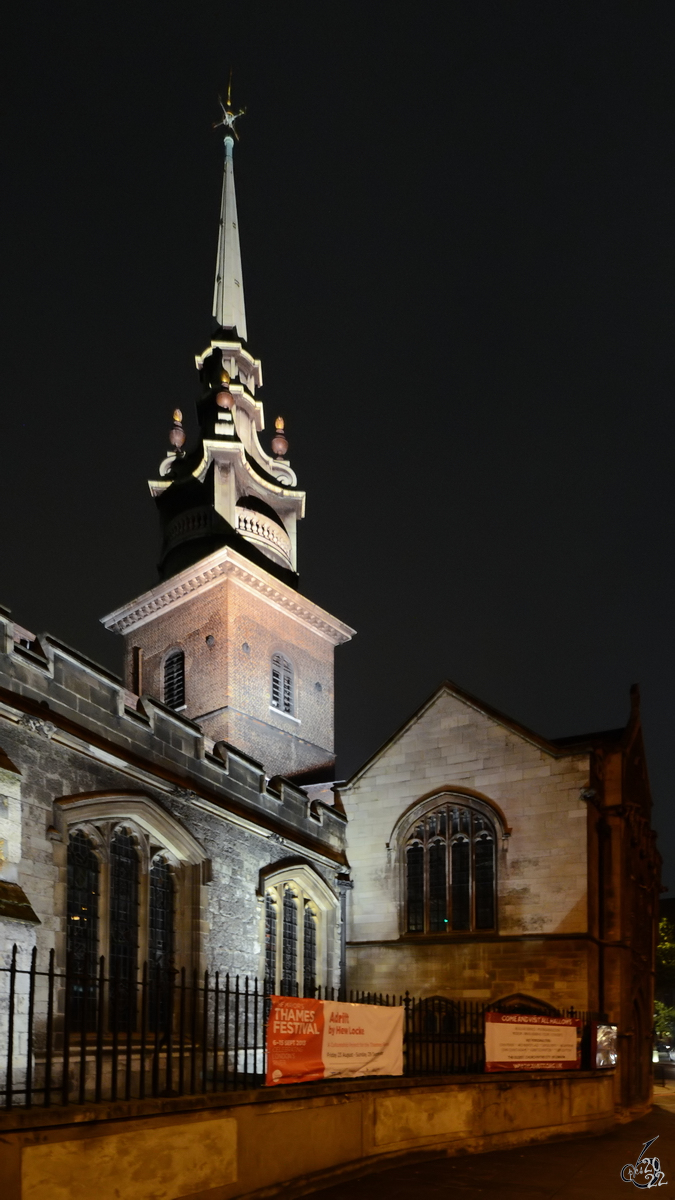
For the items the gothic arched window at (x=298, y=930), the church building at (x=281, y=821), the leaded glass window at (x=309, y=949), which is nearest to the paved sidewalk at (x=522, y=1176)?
the church building at (x=281, y=821)

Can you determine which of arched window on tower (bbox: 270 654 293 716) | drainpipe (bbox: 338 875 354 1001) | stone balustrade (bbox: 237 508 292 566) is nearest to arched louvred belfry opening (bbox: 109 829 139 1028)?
drainpipe (bbox: 338 875 354 1001)

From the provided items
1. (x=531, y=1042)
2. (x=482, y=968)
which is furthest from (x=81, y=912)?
(x=482, y=968)

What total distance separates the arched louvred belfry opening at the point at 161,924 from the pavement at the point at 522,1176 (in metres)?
5.47

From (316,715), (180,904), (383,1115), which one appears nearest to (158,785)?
(180,904)

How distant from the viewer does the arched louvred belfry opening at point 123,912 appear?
16.4 m

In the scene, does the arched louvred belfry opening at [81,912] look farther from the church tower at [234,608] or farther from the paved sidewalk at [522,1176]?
the church tower at [234,608]

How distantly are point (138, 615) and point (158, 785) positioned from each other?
2132cm

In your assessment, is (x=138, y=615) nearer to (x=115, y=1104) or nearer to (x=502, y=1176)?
(x=502, y=1176)

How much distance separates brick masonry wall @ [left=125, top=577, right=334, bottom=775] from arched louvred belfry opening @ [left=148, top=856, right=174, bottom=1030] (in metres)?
15.3

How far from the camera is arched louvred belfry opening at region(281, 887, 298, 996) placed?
866 inches

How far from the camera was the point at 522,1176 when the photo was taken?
45.0 ft

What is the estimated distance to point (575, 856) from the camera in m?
23.0

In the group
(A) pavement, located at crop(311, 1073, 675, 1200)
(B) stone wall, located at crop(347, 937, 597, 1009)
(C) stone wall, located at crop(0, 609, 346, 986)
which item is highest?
(C) stone wall, located at crop(0, 609, 346, 986)

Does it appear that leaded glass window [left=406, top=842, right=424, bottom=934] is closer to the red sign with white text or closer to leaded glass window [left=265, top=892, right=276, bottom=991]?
leaded glass window [left=265, top=892, right=276, bottom=991]
